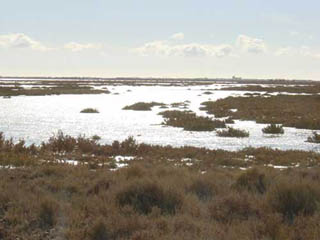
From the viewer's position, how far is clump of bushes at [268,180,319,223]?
6.93 metres

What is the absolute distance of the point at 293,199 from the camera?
7.19m

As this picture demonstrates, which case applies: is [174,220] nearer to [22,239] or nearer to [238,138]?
[22,239]

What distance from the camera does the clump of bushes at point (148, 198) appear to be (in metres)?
7.22

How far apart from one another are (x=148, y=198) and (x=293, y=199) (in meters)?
2.76

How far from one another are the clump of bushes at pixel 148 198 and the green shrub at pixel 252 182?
72.3 inches

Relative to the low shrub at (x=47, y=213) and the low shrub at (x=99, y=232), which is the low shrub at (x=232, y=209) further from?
the low shrub at (x=47, y=213)

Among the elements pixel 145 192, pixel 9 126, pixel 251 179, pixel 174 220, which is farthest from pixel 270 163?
pixel 9 126

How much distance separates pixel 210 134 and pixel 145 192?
13974 millimetres

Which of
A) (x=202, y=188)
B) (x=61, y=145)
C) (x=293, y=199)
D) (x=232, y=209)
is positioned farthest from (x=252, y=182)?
(x=61, y=145)

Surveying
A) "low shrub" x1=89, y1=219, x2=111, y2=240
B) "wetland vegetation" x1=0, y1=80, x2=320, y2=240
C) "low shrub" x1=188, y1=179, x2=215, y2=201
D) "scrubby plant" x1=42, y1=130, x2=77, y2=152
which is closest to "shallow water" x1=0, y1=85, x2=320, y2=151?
"scrubby plant" x1=42, y1=130, x2=77, y2=152

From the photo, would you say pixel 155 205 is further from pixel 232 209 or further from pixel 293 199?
pixel 293 199

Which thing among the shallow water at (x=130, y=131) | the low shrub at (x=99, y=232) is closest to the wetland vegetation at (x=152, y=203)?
the low shrub at (x=99, y=232)

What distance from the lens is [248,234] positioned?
18.9 feet

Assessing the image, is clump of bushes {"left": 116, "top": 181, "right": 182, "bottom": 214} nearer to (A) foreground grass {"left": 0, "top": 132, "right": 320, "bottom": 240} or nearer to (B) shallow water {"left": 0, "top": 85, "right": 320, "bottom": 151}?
(A) foreground grass {"left": 0, "top": 132, "right": 320, "bottom": 240}
